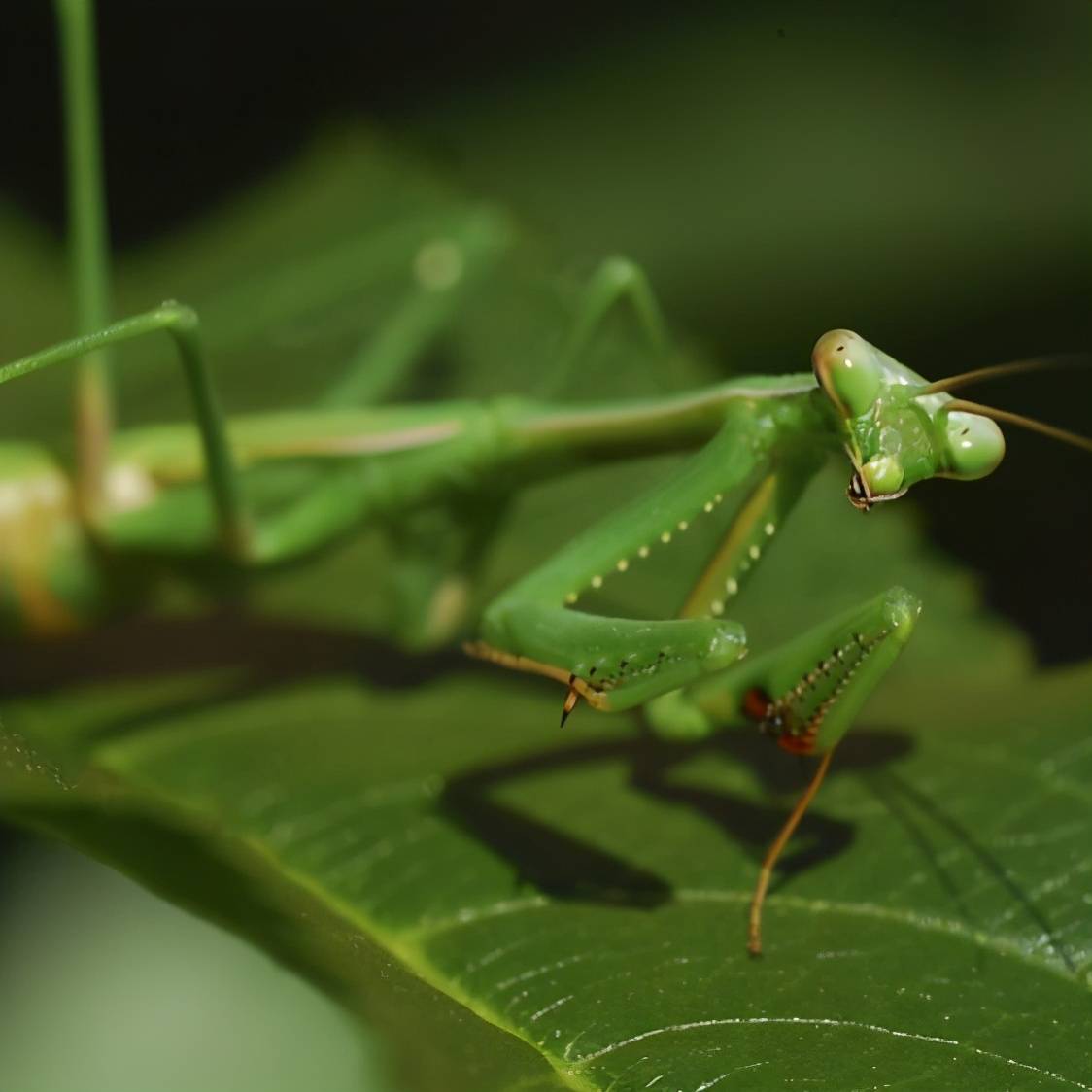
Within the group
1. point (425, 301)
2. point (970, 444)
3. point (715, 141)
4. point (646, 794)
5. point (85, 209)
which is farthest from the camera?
point (715, 141)

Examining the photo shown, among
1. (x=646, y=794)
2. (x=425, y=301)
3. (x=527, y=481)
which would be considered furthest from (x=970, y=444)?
(x=425, y=301)

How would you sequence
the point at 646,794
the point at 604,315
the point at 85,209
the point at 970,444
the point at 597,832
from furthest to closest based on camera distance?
the point at 604,315
the point at 85,209
the point at 646,794
the point at 597,832
the point at 970,444

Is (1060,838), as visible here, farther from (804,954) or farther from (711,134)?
(711,134)

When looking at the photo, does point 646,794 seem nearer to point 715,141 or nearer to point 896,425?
point 896,425

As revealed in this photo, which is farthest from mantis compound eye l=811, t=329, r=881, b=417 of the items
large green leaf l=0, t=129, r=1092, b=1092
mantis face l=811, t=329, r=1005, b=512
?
large green leaf l=0, t=129, r=1092, b=1092

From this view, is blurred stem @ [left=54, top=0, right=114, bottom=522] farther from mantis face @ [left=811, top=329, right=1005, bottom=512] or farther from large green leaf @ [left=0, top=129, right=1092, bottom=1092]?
mantis face @ [left=811, top=329, right=1005, bottom=512]
